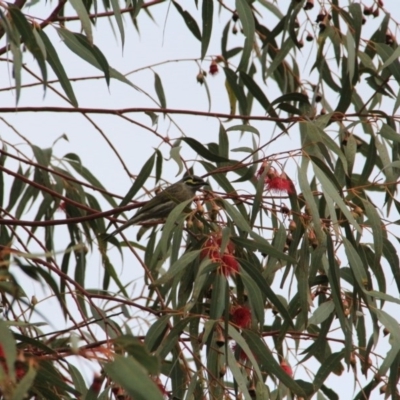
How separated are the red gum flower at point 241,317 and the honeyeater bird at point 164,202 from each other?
0.66 meters

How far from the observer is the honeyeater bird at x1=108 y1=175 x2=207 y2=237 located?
5.11m

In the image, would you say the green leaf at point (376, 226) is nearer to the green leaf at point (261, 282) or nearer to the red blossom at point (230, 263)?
the green leaf at point (261, 282)

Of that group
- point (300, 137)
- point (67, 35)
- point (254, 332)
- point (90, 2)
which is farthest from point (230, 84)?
point (254, 332)

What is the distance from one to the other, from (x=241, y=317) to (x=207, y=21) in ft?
4.91

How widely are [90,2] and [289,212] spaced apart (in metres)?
1.74

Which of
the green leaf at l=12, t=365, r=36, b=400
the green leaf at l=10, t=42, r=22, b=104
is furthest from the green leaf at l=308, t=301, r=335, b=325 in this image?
→ the green leaf at l=12, t=365, r=36, b=400

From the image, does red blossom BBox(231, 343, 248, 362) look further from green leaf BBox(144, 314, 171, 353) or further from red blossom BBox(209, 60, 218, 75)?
red blossom BBox(209, 60, 218, 75)

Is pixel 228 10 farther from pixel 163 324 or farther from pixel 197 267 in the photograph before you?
pixel 163 324

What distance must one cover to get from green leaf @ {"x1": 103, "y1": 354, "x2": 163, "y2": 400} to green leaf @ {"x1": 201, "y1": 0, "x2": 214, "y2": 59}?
2.53m

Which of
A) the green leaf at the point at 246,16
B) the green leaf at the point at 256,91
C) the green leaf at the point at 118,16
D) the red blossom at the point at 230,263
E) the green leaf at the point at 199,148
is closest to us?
the red blossom at the point at 230,263

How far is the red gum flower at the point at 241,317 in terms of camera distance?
169 inches

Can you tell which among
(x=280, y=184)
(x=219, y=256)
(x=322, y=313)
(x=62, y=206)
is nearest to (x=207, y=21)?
(x=280, y=184)

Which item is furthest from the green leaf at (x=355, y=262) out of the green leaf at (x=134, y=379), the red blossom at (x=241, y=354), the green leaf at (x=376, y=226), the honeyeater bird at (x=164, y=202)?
the green leaf at (x=134, y=379)

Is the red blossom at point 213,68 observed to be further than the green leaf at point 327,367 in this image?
Yes
